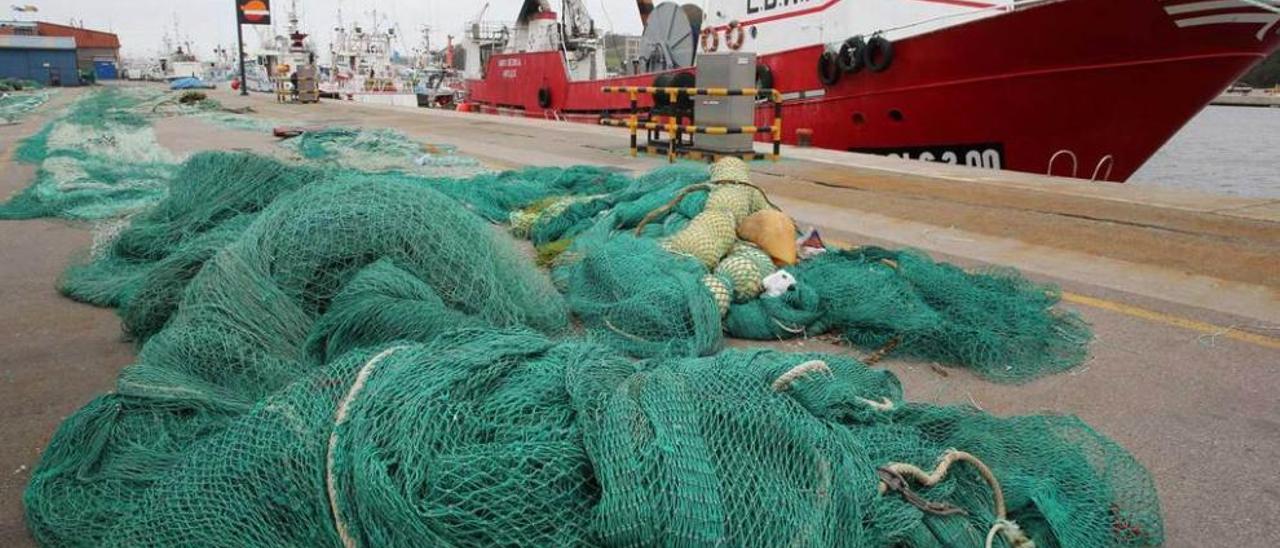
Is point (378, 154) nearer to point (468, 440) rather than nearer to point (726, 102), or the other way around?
point (726, 102)

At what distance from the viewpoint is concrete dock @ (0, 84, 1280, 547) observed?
285 cm

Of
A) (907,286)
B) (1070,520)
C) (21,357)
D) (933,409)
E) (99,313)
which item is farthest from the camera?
(99,313)

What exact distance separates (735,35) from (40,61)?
68230 mm

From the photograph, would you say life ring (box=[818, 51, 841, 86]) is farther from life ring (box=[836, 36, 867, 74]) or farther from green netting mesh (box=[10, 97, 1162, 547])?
green netting mesh (box=[10, 97, 1162, 547])

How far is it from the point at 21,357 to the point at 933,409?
4.05 meters

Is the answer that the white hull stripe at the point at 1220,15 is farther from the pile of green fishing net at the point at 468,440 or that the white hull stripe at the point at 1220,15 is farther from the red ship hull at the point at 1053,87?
the pile of green fishing net at the point at 468,440

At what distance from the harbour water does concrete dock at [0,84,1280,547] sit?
4939 millimetres

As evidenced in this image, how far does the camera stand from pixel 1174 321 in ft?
14.5

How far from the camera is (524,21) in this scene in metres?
30.9

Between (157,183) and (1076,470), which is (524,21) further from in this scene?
(1076,470)

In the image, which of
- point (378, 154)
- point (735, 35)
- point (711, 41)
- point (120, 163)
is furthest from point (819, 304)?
point (711, 41)

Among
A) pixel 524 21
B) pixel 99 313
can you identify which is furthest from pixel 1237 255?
pixel 524 21

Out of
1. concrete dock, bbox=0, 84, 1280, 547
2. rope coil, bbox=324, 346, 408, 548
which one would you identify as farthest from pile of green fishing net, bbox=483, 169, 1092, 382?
rope coil, bbox=324, 346, 408, 548

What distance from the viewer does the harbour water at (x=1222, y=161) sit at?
66.0 feet
